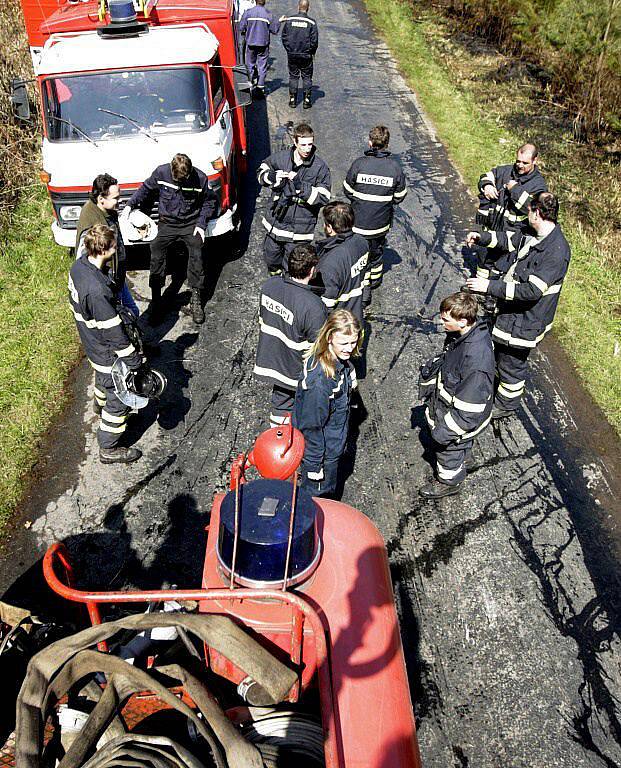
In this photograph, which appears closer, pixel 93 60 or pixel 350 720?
pixel 350 720

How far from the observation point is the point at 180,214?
263 inches

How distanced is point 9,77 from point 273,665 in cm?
1129

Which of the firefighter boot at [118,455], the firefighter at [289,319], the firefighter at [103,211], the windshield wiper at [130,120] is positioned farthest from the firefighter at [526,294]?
the windshield wiper at [130,120]

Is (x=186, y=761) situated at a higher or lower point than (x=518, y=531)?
higher

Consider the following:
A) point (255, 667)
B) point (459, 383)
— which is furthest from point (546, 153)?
point (255, 667)

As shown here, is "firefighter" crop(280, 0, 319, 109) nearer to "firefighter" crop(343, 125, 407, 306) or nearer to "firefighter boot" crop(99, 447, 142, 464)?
"firefighter" crop(343, 125, 407, 306)

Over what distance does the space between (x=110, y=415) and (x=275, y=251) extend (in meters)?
2.75

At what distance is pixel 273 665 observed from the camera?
2.70 meters

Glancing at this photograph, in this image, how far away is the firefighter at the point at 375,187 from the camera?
267 inches

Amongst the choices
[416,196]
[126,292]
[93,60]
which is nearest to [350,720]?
[126,292]

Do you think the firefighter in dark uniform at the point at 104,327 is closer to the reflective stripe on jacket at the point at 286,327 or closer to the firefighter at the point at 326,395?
the reflective stripe on jacket at the point at 286,327

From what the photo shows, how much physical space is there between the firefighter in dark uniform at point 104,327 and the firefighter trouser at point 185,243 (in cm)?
158

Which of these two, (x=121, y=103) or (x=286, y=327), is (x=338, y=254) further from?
(x=121, y=103)

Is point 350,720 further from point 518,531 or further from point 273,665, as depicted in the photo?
point 518,531
